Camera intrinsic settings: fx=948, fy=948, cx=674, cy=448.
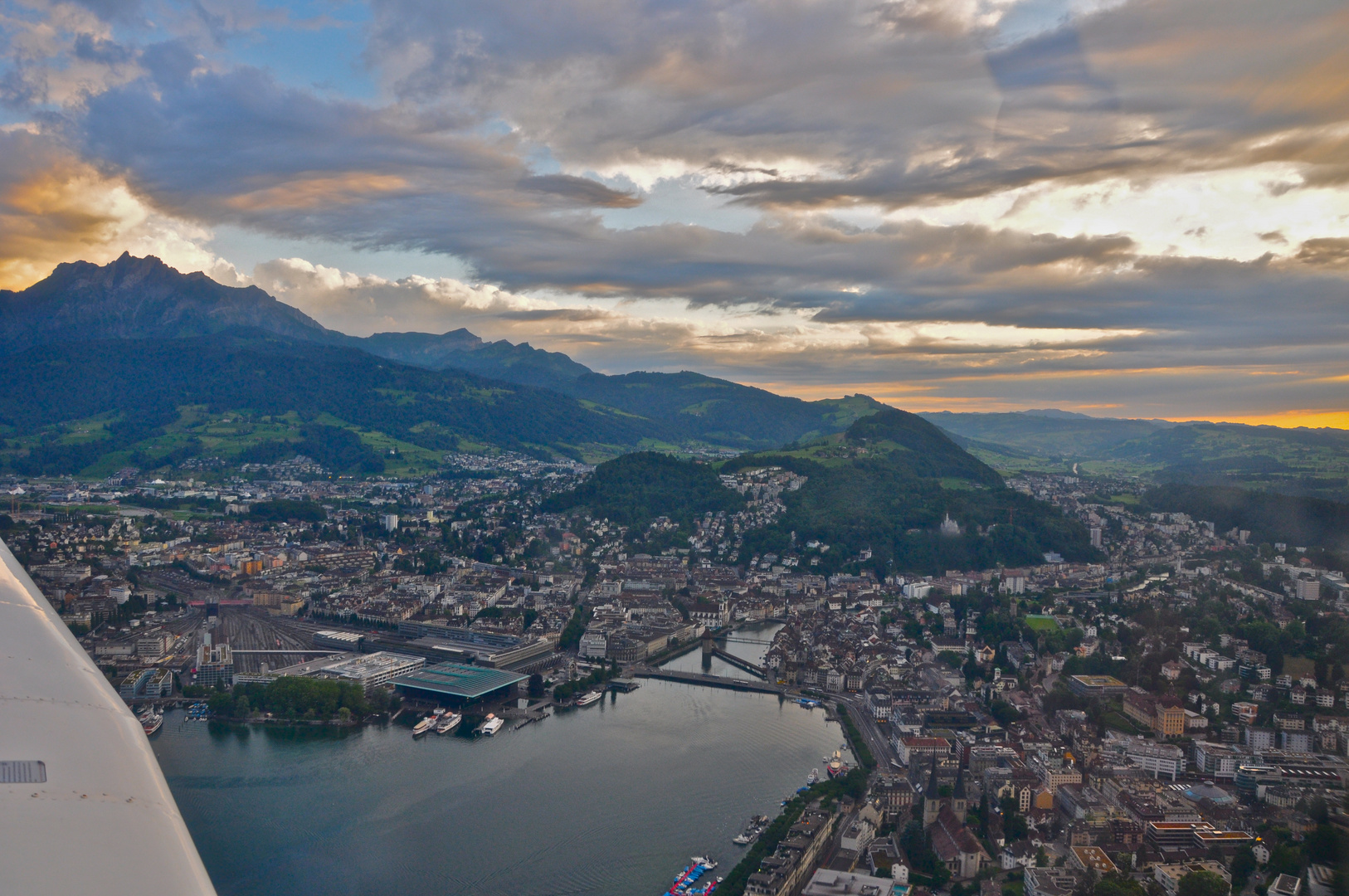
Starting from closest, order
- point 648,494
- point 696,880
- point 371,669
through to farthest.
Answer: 1. point 696,880
2. point 371,669
3. point 648,494

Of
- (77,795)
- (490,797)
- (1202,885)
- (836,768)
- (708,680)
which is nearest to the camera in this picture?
(77,795)

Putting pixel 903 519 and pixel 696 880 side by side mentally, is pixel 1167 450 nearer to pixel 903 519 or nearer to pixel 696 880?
pixel 903 519

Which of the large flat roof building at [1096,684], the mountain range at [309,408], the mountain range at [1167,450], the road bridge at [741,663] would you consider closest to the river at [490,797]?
the road bridge at [741,663]

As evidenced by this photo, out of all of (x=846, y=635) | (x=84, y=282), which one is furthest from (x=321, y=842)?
(x=84, y=282)

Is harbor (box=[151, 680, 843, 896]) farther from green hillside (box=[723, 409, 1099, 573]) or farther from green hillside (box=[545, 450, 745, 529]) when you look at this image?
green hillside (box=[545, 450, 745, 529])

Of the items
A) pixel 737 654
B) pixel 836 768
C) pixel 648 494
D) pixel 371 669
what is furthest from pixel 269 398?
pixel 836 768

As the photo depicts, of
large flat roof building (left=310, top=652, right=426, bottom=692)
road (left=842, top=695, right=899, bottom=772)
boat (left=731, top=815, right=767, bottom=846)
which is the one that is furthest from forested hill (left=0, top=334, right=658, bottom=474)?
boat (left=731, top=815, right=767, bottom=846)
